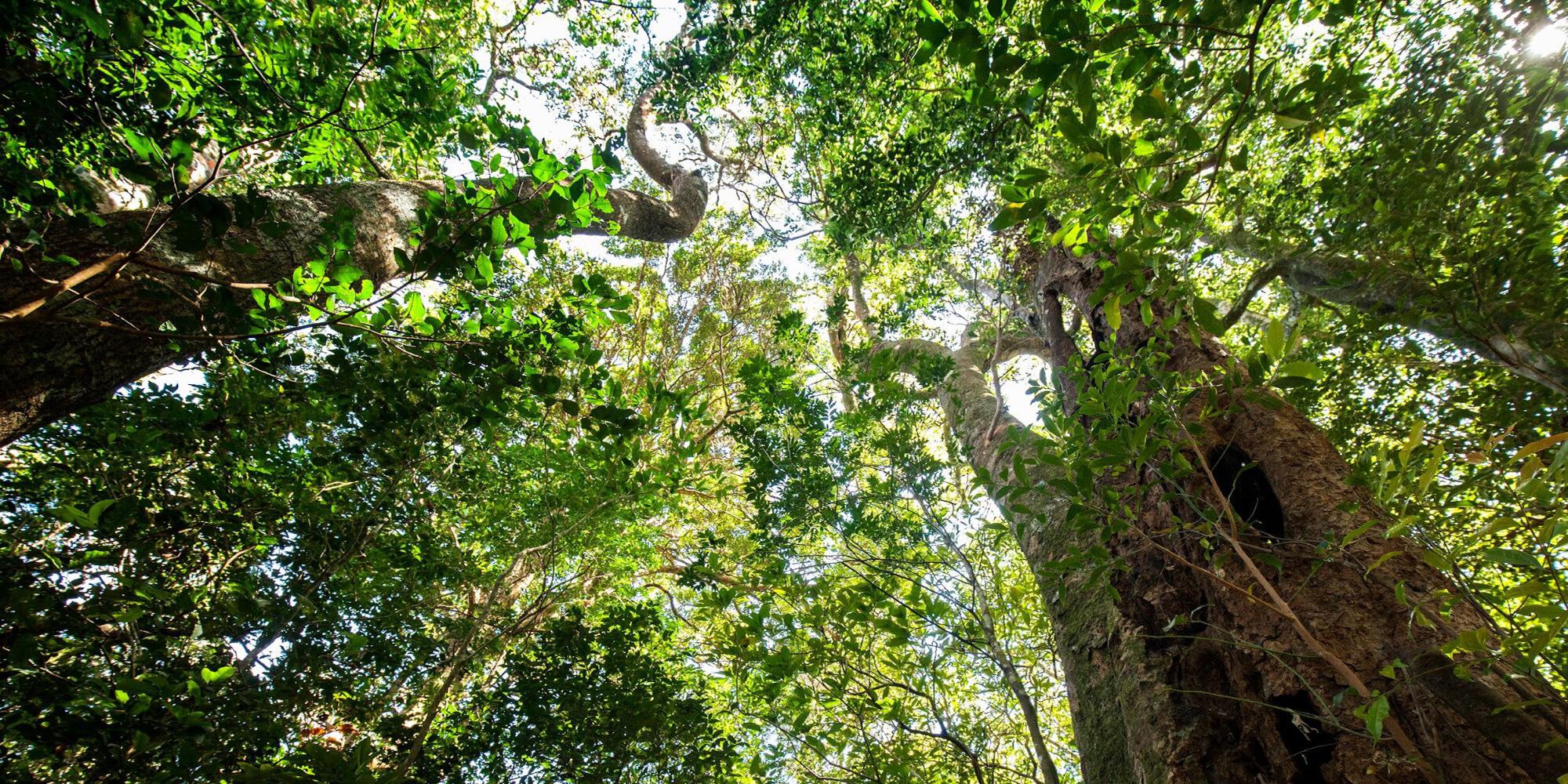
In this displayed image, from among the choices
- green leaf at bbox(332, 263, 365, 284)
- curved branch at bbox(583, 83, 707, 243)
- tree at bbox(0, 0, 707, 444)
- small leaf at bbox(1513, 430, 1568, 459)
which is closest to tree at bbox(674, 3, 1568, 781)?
small leaf at bbox(1513, 430, 1568, 459)

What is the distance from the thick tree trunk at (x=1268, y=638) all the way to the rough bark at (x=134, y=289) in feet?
6.80

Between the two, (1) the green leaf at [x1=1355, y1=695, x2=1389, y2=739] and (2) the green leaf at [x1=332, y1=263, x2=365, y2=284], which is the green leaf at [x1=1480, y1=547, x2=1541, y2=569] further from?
(2) the green leaf at [x1=332, y1=263, x2=365, y2=284]

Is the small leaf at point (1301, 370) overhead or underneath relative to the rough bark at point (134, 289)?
underneath

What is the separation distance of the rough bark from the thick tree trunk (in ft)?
6.80

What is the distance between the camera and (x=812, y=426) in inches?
125

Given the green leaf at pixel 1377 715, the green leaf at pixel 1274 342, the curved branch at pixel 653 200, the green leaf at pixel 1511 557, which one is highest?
the curved branch at pixel 653 200

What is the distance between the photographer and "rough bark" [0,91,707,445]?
4.25 feet

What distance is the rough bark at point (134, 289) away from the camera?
1295 mm

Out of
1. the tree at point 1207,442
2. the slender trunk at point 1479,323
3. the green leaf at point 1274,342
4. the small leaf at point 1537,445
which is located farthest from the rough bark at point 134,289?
the slender trunk at point 1479,323

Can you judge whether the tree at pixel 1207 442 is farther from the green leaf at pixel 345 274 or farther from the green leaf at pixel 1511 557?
the green leaf at pixel 345 274

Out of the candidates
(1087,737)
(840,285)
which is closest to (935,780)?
(1087,737)

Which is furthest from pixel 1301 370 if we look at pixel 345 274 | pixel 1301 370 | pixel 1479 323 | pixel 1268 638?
pixel 345 274

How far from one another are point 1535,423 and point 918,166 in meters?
3.16

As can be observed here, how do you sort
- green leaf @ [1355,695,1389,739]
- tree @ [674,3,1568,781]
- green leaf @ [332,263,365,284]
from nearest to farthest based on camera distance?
green leaf @ [1355,695,1389,739], tree @ [674,3,1568,781], green leaf @ [332,263,365,284]
